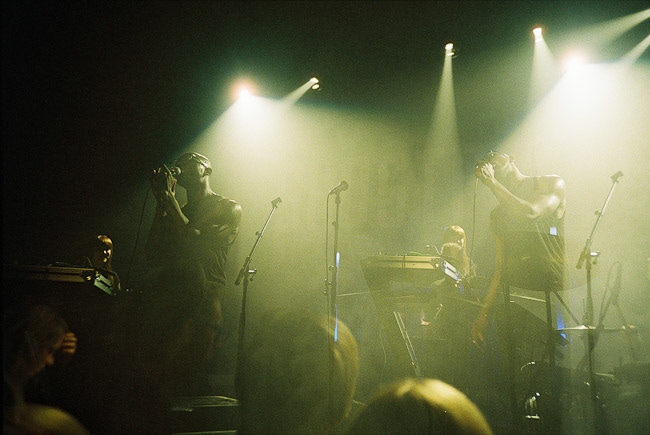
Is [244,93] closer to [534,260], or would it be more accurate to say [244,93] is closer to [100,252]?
[100,252]

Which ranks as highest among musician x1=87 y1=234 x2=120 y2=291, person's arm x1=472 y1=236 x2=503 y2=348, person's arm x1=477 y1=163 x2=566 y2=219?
person's arm x1=477 y1=163 x2=566 y2=219

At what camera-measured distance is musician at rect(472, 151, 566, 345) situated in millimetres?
3664

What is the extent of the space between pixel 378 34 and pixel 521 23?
1.84m

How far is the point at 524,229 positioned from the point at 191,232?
2775mm

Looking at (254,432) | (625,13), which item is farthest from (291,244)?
(254,432)

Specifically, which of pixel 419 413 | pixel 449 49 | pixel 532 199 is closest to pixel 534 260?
pixel 532 199

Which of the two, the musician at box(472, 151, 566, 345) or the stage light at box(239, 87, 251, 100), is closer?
the musician at box(472, 151, 566, 345)

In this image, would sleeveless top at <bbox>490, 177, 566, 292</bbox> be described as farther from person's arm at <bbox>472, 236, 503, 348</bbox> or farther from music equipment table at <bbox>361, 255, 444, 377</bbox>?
music equipment table at <bbox>361, 255, 444, 377</bbox>

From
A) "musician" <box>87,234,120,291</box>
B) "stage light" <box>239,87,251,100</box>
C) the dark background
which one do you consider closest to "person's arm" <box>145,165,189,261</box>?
"musician" <box>87,234,120,291</box>

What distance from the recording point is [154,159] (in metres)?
6.50

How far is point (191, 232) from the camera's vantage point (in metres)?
4.06

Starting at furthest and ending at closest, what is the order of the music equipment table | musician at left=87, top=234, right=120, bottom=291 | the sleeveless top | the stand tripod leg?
musician at left=87, top=234, right=120, bottom=291 < the music equipment table < the sleeveless top < the stand tripod leg

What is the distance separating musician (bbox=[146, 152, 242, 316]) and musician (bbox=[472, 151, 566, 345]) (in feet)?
7.16

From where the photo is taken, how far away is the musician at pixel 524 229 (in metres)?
3.66
